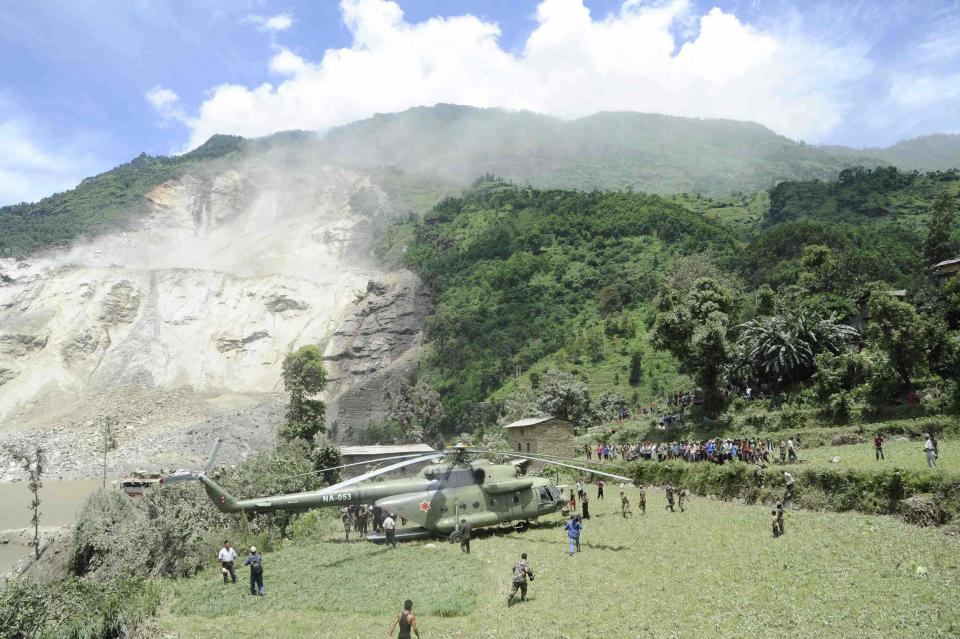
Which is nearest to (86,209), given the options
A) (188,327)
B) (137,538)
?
(188,327)

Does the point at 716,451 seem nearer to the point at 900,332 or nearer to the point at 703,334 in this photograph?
the point at 900,332

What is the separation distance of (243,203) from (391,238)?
43647mm

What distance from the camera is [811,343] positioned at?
37.8 meters

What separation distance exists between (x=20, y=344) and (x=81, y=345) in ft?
23.4

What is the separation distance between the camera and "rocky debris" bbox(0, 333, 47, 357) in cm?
8600

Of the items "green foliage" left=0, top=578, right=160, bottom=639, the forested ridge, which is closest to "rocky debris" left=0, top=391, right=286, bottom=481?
the forested ridge

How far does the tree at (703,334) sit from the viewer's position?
39156 mm

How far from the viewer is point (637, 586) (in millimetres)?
14578

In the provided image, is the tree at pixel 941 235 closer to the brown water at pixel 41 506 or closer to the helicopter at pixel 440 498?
the helicopter at pixel 440 498

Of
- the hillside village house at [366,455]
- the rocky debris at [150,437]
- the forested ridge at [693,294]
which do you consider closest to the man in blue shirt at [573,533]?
the forested ridge at [693,294]

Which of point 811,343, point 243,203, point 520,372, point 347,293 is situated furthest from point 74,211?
point 811,343

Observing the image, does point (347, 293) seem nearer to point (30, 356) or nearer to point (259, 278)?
point (259, 278)

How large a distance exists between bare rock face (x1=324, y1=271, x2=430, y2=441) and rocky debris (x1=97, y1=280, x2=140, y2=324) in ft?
102

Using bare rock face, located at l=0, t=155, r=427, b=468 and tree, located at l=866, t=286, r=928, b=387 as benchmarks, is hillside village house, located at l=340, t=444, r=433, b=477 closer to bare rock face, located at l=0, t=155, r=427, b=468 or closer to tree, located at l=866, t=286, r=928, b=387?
tree, located at l=866, t=286, r=928, b=387
